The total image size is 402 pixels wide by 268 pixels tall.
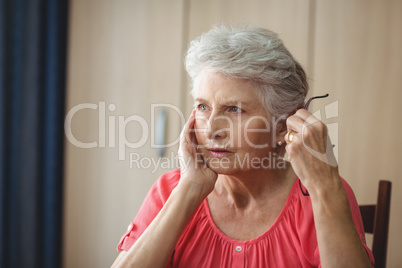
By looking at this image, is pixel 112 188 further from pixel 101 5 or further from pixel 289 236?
pixel 289 236

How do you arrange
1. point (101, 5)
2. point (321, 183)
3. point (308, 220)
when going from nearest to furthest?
point (321, 183) < point (308, 220) < point (101, 5)

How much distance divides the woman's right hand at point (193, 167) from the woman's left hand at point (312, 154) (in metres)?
0.35

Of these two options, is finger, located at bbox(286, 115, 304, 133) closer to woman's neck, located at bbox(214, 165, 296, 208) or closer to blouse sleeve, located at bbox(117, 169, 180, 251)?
woman's neck, located at bbox(214, 165, 296, 208)

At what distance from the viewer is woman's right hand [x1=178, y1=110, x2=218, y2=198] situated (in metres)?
1.50

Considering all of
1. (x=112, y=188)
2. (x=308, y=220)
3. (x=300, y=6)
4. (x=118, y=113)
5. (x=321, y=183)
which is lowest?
(x=112, y=188)

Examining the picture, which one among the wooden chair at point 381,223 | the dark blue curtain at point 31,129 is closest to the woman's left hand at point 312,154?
the wooden chair at point 381,223

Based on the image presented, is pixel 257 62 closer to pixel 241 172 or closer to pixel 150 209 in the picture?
pixel 241 172

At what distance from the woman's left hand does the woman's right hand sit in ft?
1.14

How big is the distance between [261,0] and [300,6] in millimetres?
265

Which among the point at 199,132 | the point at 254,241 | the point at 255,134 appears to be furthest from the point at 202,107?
the point at 254,241

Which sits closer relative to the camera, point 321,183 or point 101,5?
point 321,183

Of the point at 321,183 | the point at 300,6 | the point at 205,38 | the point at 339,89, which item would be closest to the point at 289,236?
the point at 321,183

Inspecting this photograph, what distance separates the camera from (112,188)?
296cm

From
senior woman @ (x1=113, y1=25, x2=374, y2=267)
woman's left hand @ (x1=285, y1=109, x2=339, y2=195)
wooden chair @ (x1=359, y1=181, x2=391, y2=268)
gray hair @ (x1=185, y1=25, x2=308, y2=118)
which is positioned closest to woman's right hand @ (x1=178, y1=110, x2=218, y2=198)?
senior woman @ (x1=113, y1=25, x2=374, y2=267)
